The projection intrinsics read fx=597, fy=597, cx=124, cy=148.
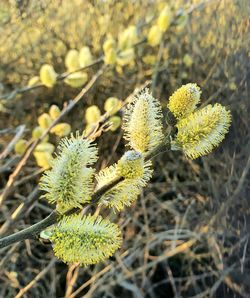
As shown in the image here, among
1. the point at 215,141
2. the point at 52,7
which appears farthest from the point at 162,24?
the point at 52,7

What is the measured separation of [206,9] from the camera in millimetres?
3119

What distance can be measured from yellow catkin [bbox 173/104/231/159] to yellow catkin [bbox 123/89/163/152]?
3cm

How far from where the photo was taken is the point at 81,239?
0.63 metres

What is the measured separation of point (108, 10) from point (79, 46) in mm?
291

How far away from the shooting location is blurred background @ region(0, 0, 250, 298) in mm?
2178

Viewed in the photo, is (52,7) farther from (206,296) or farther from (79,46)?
(206,296)

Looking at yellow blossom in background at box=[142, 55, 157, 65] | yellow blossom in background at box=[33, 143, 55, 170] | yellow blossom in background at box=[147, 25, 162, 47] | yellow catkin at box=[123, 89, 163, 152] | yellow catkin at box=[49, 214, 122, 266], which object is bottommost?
yellow catkin at box=[49, 214, 122, 266]

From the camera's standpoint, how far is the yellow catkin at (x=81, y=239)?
63 centimetres

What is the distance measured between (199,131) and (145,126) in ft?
0.21

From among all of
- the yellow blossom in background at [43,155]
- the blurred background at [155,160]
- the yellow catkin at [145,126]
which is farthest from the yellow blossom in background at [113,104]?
the yellow catkin at [145,126]

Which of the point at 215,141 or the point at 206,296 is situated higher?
the point at 215,141

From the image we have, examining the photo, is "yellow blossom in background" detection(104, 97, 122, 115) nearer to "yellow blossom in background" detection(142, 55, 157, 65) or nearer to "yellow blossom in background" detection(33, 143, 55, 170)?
"yellow blossom in background" detection(33, 143, 55, 170)

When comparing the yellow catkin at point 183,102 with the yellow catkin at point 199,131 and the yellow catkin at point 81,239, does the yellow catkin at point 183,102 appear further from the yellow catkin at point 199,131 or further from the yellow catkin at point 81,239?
the yellow catkin at point 81,239

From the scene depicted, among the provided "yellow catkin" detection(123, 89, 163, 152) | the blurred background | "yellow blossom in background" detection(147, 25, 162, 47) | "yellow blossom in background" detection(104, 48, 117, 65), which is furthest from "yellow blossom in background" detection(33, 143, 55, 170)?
"yellow catkin" detection(123, 89, 163, 152)
